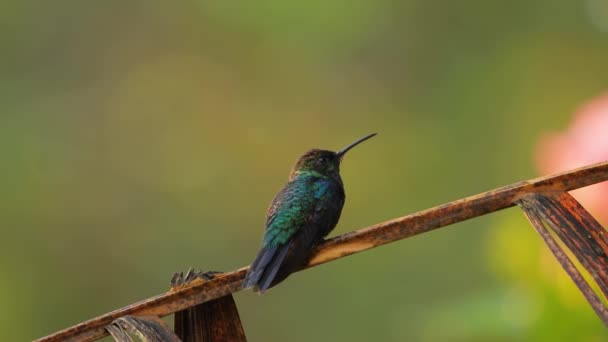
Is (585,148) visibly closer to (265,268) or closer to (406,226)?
(265,268)

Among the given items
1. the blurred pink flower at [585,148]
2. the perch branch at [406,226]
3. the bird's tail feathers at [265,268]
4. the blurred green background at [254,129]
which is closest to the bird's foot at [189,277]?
the perch branch at [406,226]

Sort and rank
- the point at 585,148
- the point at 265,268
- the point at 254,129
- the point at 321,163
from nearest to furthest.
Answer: the point at 265,268
the point at 585,148
the point at 321,163
the point at 254,129

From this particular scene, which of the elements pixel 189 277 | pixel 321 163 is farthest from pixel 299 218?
pixel 189 277

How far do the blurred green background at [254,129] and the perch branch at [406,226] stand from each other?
3.64 metres

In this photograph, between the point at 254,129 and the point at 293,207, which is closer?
the point at 293,207

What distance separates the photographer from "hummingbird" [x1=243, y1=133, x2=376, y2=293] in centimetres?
155

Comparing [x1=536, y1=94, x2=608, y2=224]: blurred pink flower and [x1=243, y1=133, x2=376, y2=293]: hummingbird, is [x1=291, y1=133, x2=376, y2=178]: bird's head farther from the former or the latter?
[x1=536, y1=94, x2=608, y2=224]: blurred pink flower

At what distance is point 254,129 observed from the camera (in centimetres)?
644

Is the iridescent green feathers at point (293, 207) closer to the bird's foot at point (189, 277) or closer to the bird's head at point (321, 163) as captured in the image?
the bird's head at point (321, 163)

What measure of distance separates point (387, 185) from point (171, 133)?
167cm

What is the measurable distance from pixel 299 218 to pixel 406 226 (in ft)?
2.58

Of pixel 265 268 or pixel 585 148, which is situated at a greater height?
pixel 585 148

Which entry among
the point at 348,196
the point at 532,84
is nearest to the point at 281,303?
the point at 348,196

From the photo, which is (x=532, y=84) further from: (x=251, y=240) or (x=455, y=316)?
(x=455, y=316)
